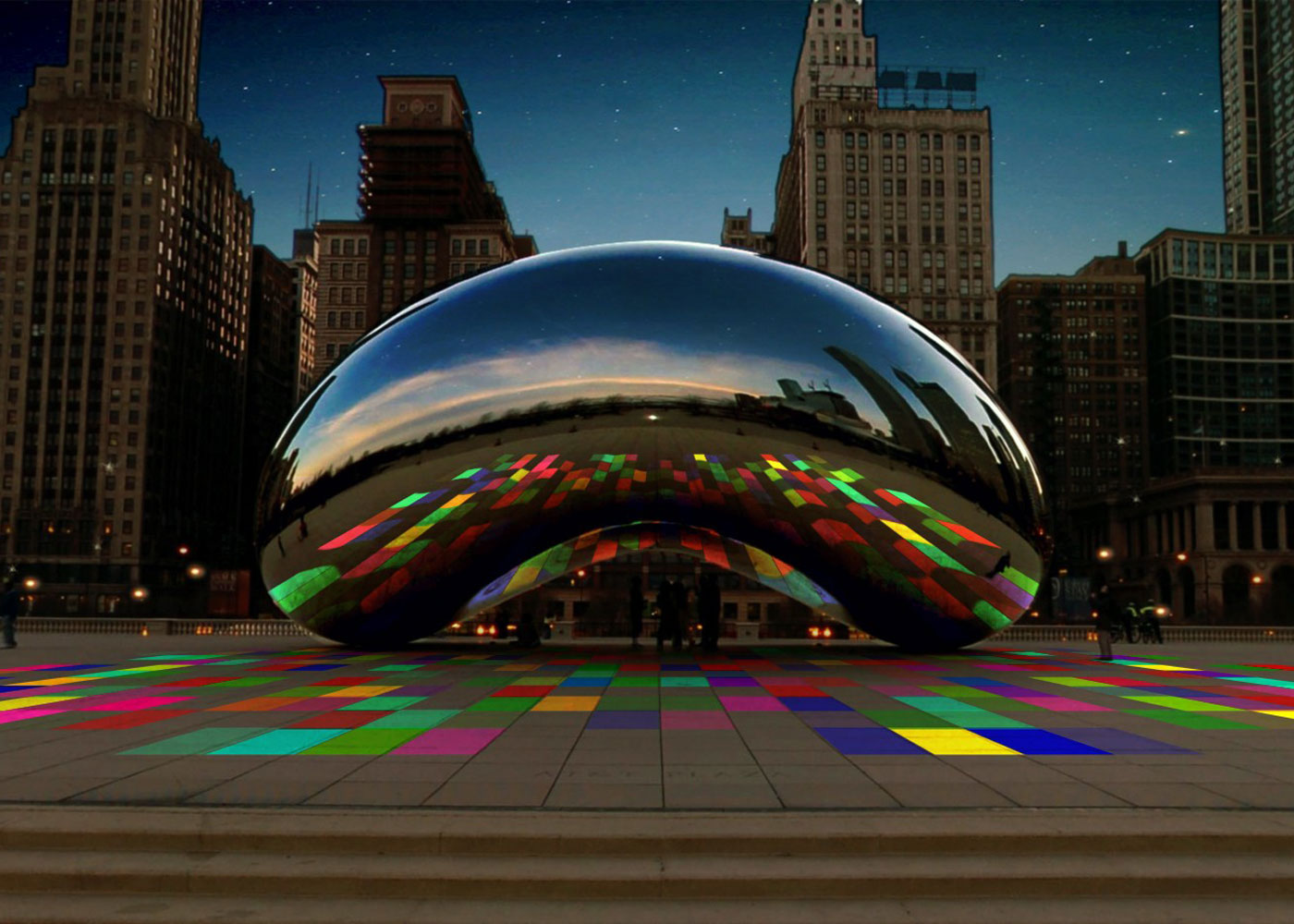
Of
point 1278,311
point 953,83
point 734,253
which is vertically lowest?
point 734,253

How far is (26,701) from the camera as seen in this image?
1182 cm

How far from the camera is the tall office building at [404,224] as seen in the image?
445ft

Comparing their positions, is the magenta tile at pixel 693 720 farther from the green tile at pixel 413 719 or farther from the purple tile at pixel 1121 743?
the purple tile at pixel 1121 743

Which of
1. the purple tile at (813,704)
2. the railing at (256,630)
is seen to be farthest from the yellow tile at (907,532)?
the railing at (256,630)

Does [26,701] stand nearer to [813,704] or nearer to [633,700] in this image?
[633,700]

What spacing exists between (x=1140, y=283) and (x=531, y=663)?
18069cm

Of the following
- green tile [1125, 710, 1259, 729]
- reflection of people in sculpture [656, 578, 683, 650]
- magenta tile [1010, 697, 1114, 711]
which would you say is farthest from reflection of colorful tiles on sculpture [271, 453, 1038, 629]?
reflection of people in sculpture [656, 578, 683, 650]

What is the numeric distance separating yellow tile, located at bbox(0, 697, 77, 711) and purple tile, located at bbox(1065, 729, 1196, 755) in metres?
10.4

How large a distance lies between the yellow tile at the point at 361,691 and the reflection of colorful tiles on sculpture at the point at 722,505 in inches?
97.6

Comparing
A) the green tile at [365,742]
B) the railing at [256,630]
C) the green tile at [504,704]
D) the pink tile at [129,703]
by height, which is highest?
the green tile at [365,742]

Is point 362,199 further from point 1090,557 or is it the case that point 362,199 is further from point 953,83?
point 1090,557

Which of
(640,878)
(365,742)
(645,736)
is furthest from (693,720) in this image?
(640,878)

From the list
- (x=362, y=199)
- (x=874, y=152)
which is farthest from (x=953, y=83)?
(x=362, y=199)

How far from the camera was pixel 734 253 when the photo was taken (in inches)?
600
